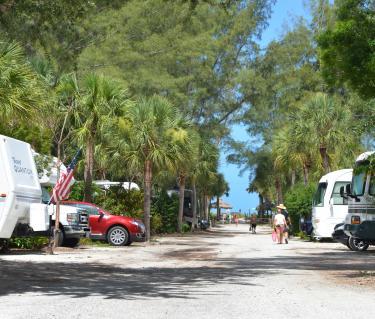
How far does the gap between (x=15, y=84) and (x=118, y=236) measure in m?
10.3

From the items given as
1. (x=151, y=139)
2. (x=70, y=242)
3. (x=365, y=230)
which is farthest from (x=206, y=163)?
(x=365, y=230)

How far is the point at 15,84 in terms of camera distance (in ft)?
54.4

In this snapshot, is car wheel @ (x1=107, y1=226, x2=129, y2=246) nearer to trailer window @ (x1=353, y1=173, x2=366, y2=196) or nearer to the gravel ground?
the gravel ground

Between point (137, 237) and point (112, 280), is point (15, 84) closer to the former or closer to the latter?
point (112, 280)

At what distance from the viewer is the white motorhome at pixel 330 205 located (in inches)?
1123

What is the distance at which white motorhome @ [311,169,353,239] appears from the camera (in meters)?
28.5

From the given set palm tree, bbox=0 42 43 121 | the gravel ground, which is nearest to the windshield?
the gravel ground

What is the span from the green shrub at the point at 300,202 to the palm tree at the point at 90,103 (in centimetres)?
1212

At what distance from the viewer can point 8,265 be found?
15727 millimetres

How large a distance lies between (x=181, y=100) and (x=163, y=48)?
3.95 meters

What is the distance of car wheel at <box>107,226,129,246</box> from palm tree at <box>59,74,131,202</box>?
2.97 metres

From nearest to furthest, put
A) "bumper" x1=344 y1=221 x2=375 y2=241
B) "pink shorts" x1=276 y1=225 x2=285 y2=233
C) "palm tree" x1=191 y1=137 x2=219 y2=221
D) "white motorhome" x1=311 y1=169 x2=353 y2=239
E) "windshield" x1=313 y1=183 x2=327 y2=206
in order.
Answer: "bumper" x1=344 y1=221 x2=375 y2=241, "white motorhome" x1=311 y1=169 x2=353 y2=239, "windshield" x1=313 y1=183 x2=327 y2=206, "pink shorts" x1=276 y1=225 x2=285 y2=233, "palm tree" x1=191 y1=137 x2=219 y2=221

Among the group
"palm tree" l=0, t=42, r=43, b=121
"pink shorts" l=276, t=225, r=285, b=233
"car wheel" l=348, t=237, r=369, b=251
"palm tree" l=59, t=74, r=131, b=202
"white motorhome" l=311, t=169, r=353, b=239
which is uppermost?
"palm tree" l=59, t=74, r=131, b=202

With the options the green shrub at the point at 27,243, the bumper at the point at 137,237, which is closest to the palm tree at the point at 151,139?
the bumper at the point at 137,237
